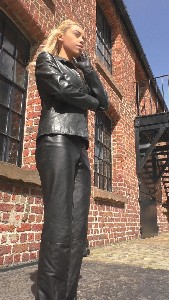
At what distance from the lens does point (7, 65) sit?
367 cm

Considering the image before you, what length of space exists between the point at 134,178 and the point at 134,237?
1.51 metres

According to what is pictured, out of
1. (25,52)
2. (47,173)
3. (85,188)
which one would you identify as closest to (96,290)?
(85,188)

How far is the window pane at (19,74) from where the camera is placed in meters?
3.85

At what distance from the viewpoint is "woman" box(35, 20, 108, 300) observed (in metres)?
1.43

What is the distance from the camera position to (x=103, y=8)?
7.50 meters

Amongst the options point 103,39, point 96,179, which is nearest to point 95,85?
point 96,179

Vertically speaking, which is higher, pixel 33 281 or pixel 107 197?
pixel 107 197

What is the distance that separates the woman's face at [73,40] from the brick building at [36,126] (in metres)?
0.55

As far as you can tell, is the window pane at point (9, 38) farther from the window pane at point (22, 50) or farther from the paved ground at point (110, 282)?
the paved ground at point (110, 282)

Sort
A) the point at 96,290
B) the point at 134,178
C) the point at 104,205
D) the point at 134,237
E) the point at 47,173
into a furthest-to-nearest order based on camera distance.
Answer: the point at 134,178 < the point at 134,237 < the point at 104,205 < the point at 96,290 < the point at 47,173

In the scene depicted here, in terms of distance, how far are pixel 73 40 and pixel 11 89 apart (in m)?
2.04

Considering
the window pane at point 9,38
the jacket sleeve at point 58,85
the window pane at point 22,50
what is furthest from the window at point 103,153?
the jacket sleeve at point 58,85

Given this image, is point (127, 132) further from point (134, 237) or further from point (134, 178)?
point (134, 237)

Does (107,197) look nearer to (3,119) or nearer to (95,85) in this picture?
(3,119)
